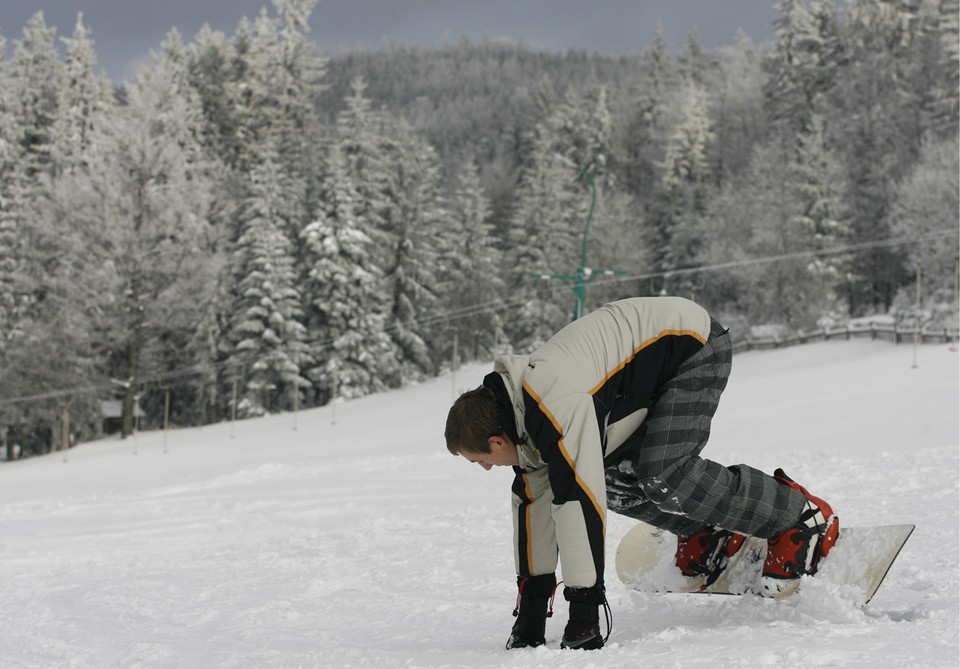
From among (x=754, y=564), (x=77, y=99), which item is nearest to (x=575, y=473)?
(x=754, y=564)

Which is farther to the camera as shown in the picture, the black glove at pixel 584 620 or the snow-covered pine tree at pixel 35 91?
the snow-covered pine tree at pixel 35 91

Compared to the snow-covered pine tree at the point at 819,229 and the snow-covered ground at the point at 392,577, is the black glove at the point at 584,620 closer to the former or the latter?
the snow-covered ground at the point at 392,577

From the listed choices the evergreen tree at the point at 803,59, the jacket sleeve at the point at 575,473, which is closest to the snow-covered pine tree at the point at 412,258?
the evergreen tree at the point at 803,59

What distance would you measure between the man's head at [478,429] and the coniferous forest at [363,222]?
1972cm

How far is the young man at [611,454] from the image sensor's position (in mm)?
3059

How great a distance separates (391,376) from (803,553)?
37.4 meters

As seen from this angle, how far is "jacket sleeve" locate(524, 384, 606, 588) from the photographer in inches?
119

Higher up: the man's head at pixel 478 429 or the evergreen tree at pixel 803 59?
the evergreen tree at pixel 803 59

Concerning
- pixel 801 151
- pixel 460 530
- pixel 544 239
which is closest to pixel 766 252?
pixel 801 151

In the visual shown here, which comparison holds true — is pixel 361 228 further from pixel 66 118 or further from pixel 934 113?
pixel 934 113

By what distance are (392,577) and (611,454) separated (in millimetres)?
2242

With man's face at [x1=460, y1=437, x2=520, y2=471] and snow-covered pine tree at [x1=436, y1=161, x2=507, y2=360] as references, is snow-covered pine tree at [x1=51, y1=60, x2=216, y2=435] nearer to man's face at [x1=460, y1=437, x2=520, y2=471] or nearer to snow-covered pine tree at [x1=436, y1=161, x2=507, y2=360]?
snow-covered pine tree at [x1=436, y1=161, x2=507, y2=360]

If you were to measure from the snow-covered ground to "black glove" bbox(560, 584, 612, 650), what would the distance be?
9cm

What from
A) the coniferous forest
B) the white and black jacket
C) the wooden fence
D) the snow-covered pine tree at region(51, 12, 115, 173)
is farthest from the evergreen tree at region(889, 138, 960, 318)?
the white and black jacket
